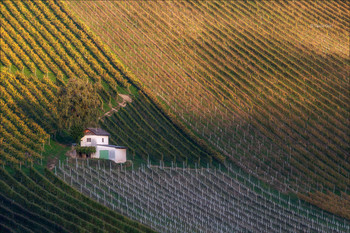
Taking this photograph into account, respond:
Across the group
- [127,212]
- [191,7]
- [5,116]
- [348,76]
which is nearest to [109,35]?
[191,7]

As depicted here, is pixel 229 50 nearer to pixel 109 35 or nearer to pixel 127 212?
pixel 109 35

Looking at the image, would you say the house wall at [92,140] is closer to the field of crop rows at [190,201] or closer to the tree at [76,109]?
the tree at [76,109]

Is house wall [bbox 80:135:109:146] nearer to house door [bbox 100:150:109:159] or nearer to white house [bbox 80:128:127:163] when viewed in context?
white house [bbox 80:128:127:163]

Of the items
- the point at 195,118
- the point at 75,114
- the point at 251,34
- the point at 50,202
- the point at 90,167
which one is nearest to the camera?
the point at 50,202

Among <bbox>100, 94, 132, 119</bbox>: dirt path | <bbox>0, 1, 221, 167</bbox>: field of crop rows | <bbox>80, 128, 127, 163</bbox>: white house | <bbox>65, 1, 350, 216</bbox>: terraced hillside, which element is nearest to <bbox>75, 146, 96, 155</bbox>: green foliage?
<bbox>80, 128, 127, 163</bbox>: white house

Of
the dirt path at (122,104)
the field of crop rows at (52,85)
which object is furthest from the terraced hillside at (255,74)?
the dirt path at (122,104)
